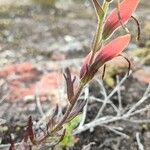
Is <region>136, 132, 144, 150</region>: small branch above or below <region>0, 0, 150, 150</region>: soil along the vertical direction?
below

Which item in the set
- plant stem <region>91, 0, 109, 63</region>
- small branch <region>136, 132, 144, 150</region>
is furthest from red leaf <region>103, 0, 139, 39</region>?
small branch <region>136, 132, 144, 150</region>

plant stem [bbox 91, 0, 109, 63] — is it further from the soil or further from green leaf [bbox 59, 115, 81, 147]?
the soil

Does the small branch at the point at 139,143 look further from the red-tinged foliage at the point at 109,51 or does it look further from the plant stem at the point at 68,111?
the red-tinged foliage at the point at 109,51

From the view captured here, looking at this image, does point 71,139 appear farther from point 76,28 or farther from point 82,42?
point 76,28

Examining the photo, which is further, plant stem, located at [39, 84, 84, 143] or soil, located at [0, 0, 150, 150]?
soil, located at [0, 0, 150, 150]

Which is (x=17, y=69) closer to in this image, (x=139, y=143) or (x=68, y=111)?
(x=139, y=143)

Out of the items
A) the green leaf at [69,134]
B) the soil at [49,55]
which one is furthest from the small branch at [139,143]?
the green leaf at [69,134]

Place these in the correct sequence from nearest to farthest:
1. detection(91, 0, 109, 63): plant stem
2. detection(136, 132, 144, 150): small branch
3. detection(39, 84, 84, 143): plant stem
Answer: detection(91, 0, 109, 63): plant stem → detection(39, 84, 84, 143): plant stem → detection(136, 132, 144, 150): small branch
